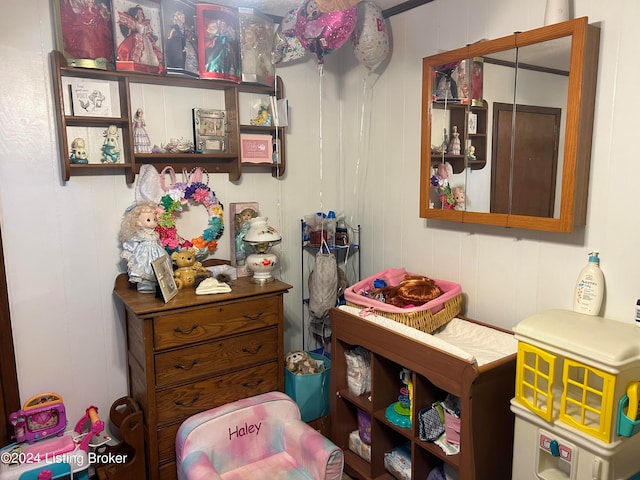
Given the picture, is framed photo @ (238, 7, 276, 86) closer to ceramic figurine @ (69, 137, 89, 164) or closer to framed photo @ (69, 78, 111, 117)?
framed photo @ (69, 78, 111, 117)

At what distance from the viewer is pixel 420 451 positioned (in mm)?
1910

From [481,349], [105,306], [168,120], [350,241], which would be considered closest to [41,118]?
[168,120]

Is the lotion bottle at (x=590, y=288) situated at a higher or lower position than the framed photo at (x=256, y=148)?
lower

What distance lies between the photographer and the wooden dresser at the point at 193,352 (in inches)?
77.6

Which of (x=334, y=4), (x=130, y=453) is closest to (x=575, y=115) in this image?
(x=334, y=4)

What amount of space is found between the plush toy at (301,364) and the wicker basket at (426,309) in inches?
19.3

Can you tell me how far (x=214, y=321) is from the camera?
6.84ft

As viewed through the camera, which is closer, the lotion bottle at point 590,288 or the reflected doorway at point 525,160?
the lotion bottle at point 590,288

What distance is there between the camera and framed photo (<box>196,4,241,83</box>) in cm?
223

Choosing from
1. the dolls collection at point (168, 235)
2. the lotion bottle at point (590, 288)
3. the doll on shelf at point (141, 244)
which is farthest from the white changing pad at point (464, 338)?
the doll on shelf at point (141, 244)

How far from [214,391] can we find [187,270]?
21.8 inches

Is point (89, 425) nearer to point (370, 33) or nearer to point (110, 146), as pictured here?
point (110, 146)

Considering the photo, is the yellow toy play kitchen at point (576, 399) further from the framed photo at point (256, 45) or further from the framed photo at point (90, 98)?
the framed photo at point (90, 98)

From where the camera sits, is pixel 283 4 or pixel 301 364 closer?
pixel 283 4
